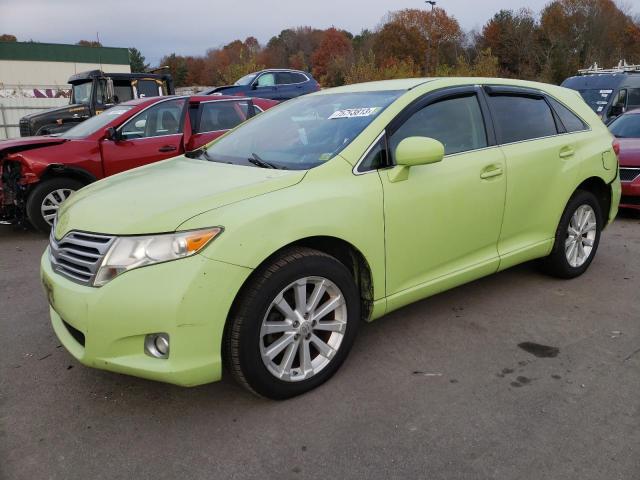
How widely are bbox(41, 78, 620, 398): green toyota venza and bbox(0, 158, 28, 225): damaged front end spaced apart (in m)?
3.58

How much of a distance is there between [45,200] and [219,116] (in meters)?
2.61

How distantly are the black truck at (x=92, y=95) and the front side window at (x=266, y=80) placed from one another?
3.13 meters

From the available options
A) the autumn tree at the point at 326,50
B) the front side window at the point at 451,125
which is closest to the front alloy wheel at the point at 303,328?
the front side window at the point at 451,125

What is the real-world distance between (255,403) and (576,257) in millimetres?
3113

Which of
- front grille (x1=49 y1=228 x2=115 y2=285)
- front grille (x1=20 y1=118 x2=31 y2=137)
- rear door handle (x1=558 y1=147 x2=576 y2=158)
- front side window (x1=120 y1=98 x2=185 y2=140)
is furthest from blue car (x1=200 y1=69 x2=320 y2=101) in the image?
front grille (x1=49 y1=228 x2=115 y2=285)

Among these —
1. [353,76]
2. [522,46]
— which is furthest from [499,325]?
[522,46]

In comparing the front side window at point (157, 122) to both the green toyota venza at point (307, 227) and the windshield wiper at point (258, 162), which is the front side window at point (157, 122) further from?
the windshield wiper at point (258, 162)

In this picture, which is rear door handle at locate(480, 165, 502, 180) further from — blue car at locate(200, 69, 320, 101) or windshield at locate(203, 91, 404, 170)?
blue car at locate(200, 69, 320, 101)

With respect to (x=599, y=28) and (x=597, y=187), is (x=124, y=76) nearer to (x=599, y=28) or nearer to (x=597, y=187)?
(x=597, y=187)

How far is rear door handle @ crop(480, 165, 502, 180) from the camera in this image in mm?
3588

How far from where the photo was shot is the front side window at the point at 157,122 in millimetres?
7129

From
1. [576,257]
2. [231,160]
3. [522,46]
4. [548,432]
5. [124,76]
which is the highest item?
[522,46]

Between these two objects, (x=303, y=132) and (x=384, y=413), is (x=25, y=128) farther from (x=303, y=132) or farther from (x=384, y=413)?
(x=384, y=413)

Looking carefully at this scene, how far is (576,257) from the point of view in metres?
4.58
